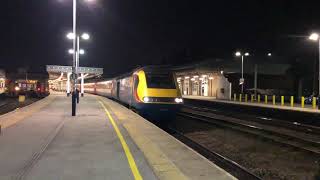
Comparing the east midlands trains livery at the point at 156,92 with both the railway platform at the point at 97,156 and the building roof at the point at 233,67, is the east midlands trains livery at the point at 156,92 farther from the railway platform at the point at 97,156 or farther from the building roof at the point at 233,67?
the building roof at the point at 233,67

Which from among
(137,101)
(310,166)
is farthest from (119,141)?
(137,101)

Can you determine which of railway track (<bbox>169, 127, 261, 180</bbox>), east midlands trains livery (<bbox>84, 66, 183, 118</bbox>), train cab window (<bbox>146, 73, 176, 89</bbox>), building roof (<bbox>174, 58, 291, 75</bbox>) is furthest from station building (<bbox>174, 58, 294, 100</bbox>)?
railway track (<bbox>169, 127, 261, 180</bbox>)

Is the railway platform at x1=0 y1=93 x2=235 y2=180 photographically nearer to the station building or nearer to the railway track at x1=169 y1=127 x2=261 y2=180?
the railway track at x1=169 y1=127 x2=261 y2=180

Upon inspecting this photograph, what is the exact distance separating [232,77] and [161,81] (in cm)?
3856

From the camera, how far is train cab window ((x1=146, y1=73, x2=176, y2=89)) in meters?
19.8

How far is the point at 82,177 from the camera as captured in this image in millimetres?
7336

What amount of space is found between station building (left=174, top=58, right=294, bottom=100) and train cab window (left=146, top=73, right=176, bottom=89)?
35.8 metres

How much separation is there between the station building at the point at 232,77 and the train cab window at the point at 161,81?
3584 centimetres

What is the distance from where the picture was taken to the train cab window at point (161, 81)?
19828mm

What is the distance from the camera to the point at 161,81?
20.1 metres

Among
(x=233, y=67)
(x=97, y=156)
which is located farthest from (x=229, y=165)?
(x=233, y=67)

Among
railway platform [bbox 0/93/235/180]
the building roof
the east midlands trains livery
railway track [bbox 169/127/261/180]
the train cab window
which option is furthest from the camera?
the building roof

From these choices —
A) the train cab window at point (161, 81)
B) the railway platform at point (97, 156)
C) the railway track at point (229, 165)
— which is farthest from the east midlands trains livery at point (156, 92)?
the railway platform at point (97, 156)

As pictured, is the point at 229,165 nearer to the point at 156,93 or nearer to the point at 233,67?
the point at 156,93
